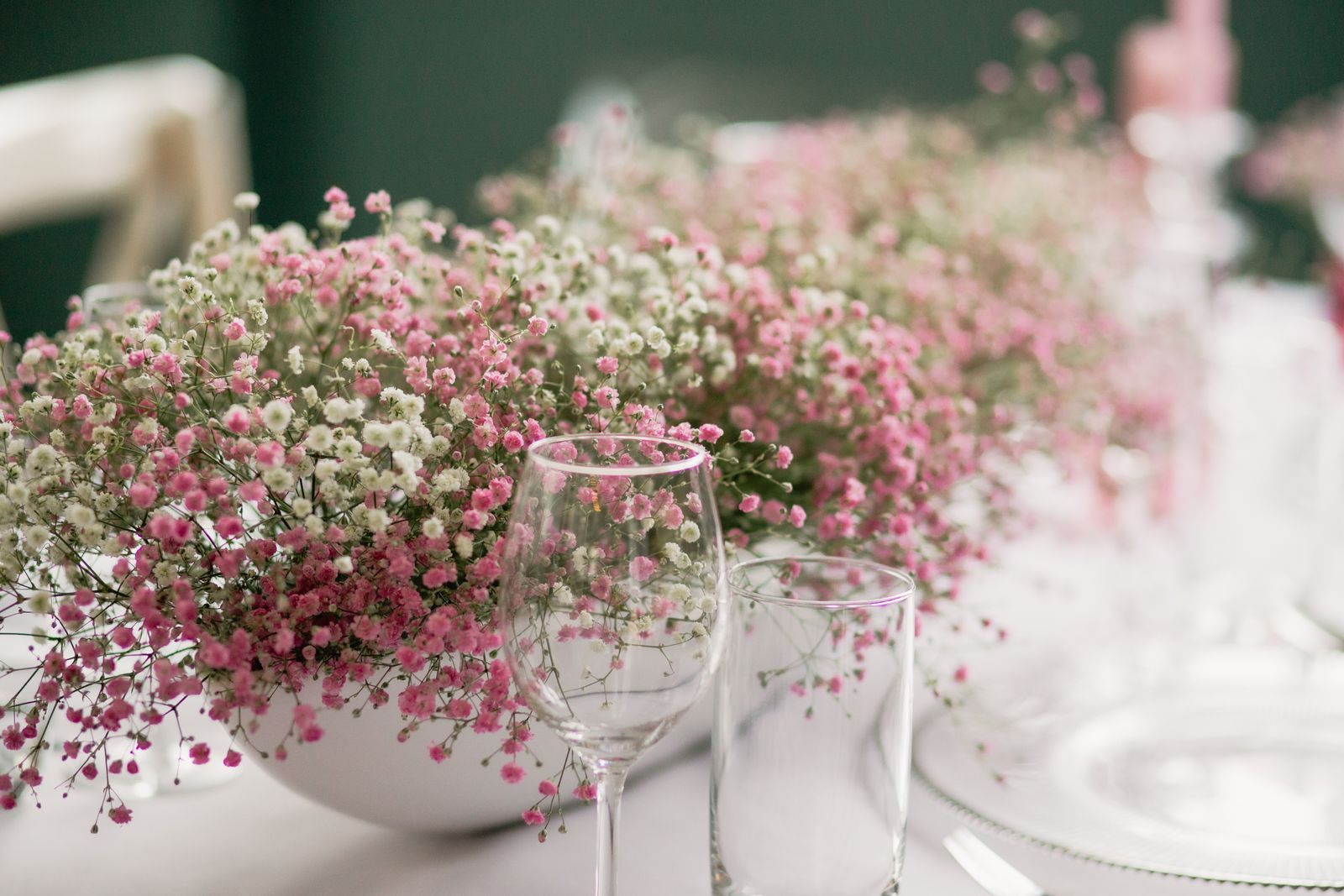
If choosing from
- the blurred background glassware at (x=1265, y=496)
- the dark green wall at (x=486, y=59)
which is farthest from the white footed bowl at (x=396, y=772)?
the dark green wall at (x=486, y=59)

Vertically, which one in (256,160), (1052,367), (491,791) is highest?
(1052,367)

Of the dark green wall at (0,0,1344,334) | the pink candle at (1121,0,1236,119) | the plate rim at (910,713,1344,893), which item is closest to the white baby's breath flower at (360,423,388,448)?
the plate rim at (910,713,1344,893)

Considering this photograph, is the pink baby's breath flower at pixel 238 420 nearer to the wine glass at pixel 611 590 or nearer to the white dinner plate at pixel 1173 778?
the wine glass at pixel 611 590

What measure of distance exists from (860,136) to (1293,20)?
3.26 metres

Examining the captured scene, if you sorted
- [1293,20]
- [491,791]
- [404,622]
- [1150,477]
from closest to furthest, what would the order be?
[404,622] < [491,791] < [1150,477] < [1293,20]

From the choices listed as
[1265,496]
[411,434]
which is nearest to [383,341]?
[411,434]

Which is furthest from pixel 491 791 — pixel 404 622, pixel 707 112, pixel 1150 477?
pixel 707 112

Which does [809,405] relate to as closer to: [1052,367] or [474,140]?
[1052,367]

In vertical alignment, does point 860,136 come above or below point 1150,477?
above

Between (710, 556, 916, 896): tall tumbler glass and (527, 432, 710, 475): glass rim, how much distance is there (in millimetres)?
74

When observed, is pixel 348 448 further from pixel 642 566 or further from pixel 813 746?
pixel 813 746

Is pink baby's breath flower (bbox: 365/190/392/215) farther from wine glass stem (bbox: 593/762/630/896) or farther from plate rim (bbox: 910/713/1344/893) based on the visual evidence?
plate rim (bbox: 910/713/1344/893)

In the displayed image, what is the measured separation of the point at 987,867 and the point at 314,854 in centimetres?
37

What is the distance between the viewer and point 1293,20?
4.24m
